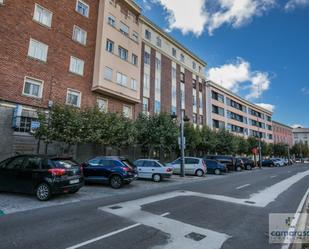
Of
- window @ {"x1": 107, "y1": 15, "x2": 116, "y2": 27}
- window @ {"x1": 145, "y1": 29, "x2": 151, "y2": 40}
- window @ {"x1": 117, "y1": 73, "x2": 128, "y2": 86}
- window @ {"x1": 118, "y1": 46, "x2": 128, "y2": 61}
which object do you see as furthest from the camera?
window @ {"x1": 145, "y1": 29, "x2": 151, "y2": 40}

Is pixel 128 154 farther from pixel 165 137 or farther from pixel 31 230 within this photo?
pixel 31 230

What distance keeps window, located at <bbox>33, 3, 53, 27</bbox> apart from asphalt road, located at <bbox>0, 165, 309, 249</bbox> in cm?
1649

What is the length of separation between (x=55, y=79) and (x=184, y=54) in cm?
2565

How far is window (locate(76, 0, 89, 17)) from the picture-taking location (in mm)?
21422

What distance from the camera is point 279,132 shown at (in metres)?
83.0

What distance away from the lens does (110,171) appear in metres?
12.7

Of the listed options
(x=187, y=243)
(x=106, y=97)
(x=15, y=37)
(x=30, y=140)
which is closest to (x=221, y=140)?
(x=106, y=97)

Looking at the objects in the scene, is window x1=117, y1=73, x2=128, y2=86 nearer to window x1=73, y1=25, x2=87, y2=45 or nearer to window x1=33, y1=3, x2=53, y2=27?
window x1=73, y1=25, x2=87, y2=45

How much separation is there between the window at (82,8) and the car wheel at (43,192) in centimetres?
1871

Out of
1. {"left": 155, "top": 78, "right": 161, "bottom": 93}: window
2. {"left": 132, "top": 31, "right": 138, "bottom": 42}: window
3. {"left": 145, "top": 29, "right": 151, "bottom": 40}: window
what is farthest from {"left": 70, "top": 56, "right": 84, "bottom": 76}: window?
{"left": 145, "top": 29, "right": 151, "bottom": 40}: window

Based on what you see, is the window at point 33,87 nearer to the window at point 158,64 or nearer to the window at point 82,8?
the window at point 82,8

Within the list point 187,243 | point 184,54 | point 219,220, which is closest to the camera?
point 187,243

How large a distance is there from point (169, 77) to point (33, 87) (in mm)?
21025

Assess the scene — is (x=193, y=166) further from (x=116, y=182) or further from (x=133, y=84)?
(x=133, y=84)
